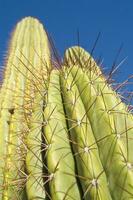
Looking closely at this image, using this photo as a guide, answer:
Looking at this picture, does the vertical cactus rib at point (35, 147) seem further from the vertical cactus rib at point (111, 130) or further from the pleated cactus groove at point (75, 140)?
the vertical cactus rib at point (111, 130)

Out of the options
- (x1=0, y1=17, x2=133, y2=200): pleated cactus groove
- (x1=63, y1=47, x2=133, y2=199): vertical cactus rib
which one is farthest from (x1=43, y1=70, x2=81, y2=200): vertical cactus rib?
(x1=63, y1=47, x2=133, y2=199): vertical cactus rib

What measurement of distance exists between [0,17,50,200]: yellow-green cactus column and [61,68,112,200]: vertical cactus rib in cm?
32

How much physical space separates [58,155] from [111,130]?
0.27m

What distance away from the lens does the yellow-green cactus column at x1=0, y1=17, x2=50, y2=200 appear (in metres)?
2.46

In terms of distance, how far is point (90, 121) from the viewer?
2076 millimetres

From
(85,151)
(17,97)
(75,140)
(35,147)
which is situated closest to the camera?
(85,151)

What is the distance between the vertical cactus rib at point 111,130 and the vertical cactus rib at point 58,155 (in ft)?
0.50

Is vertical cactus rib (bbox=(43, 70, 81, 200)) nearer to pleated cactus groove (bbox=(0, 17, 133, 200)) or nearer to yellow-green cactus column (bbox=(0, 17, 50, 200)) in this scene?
pleated cactus groove (bbox=(0, 17, 133, 200))

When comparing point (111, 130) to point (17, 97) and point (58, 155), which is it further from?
point (17, 97)

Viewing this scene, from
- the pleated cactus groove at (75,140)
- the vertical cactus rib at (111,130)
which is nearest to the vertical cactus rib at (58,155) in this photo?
the pleated cactus groove at (75,140)

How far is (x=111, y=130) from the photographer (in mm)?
1937

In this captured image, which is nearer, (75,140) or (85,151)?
(85,151)

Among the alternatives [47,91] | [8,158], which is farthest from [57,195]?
[8,158]

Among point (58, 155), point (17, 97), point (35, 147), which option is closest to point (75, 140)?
point (58, 155)
